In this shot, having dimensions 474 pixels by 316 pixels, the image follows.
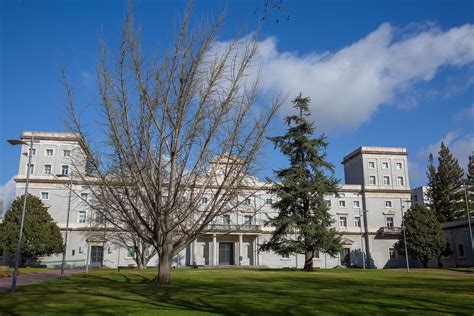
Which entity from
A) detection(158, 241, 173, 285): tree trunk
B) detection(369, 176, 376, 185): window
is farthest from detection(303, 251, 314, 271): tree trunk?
detection(369, 176, 376, 185): window

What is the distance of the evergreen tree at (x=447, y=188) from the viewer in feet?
226

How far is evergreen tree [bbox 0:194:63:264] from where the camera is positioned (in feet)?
158

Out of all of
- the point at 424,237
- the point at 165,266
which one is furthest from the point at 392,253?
the point at 165,266

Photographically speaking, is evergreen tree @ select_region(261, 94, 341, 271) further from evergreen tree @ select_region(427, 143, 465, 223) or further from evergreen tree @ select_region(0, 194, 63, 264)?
evergreen tree @ select_region(427, 143, 465, 223)

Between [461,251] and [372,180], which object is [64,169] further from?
[461,251]

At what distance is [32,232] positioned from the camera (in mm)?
49438

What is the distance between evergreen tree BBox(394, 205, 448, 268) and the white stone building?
8171 millimetres

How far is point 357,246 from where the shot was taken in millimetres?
65375

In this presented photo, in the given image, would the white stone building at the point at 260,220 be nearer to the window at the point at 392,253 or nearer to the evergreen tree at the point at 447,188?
the window at the point at 392,253

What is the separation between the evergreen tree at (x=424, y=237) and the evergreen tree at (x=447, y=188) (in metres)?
13.5

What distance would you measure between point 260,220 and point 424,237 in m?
21.9

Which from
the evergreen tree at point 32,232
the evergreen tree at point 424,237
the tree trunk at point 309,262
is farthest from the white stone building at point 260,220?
the tree trunk at point 309,262

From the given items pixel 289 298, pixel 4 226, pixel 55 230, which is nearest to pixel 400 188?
pixel 55 230

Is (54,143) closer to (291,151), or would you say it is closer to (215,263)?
(215,263)
